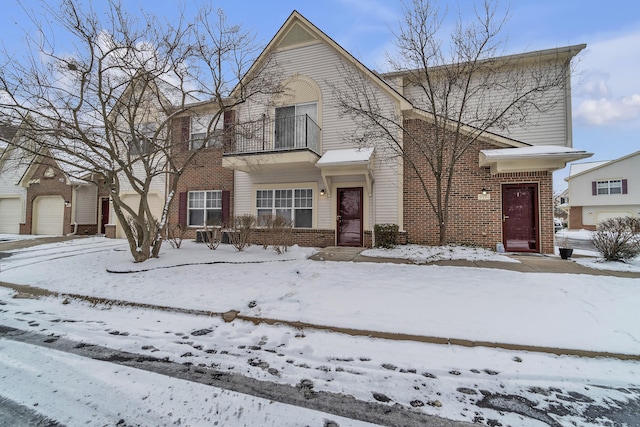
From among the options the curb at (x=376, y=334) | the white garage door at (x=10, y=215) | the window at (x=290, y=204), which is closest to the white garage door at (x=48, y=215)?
the white garage door at (x=10, y=215)

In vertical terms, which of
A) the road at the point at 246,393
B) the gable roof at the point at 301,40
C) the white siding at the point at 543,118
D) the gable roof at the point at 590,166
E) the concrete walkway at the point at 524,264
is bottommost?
the road at the point at 246,393

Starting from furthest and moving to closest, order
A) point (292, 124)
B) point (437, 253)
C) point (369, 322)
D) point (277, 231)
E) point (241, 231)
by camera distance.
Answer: point (292, 124) → point (241, 231) → point (277, 231) → point (437, 253) → point (369, 322)

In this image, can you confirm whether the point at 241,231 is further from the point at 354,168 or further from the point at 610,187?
the point at 610,187

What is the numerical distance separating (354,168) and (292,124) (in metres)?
3.44

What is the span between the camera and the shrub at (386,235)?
9.76 m

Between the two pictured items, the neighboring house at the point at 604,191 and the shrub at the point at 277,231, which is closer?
the shrub at the point at 277,231

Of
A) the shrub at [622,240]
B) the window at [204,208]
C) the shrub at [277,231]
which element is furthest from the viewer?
the window at [204,208]

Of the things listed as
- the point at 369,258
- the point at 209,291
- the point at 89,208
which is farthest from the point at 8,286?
the point at 89,208

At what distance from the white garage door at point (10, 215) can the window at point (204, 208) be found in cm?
1452

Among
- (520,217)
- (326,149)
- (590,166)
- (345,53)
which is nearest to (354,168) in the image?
(326,149)

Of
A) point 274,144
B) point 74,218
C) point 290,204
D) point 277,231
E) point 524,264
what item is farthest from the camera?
point 74,218

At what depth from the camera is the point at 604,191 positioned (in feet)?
83.5

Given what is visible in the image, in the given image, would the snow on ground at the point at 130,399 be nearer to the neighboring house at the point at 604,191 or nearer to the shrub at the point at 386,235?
the shrub at the point at 386,235

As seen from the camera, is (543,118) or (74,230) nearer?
(543,118)
